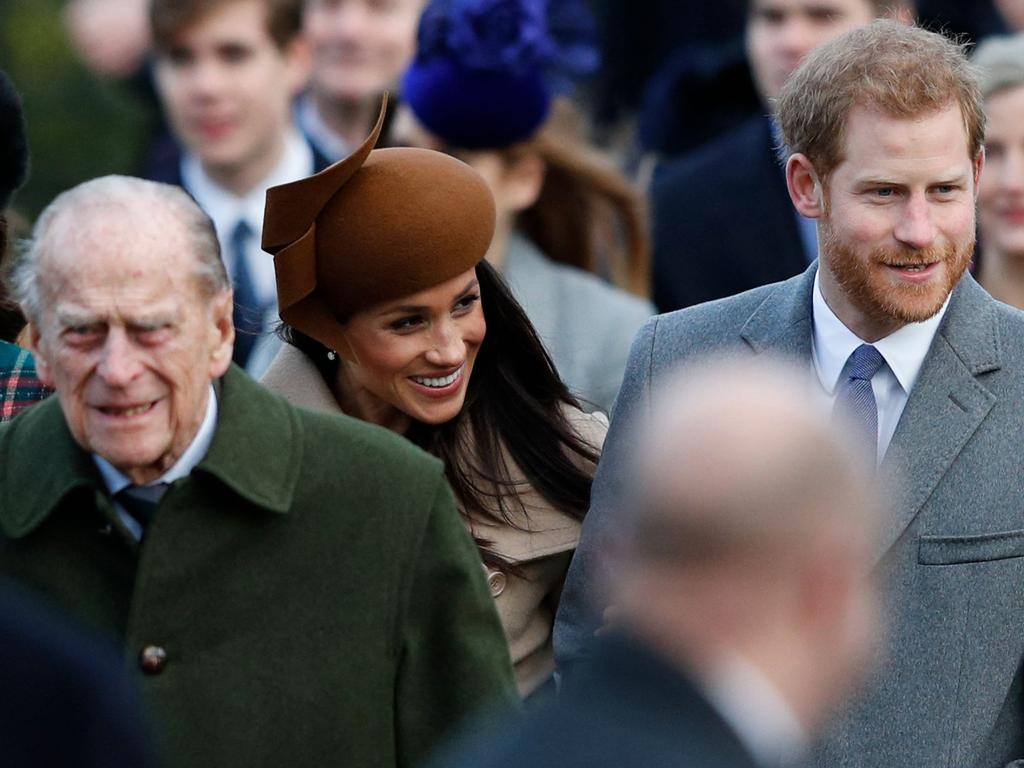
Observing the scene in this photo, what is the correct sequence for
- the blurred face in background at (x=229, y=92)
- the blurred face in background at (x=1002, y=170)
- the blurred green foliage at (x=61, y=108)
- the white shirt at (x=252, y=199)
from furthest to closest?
the blurred green foliage at (x=61, y=108), the blurred face in background at (x=229, y=92), the white shirt at (x=252, y=199), the blurred face in background at (x=1002, y=170)

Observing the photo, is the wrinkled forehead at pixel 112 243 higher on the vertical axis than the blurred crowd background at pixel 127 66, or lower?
higher

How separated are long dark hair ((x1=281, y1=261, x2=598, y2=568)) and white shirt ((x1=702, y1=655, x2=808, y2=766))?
78.8 inches

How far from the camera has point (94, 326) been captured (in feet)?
13.1

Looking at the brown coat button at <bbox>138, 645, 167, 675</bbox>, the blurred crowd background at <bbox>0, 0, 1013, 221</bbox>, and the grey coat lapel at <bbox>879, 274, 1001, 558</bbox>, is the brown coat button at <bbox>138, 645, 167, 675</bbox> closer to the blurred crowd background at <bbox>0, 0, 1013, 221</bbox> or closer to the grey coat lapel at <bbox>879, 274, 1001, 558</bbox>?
the grey coat lapel at <bbox>879, 274, 1001, 558</bbox>

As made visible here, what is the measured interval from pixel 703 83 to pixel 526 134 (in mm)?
1752

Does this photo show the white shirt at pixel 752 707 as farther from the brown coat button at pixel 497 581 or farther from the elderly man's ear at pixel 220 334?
the brown coat button at pixel 497 581

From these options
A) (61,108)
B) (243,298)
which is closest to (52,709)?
(243,298)

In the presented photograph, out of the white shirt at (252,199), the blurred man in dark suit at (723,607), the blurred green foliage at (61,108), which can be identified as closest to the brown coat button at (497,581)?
the blurred man in dark suit at (723,607)

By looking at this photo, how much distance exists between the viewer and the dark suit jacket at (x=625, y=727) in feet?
8.84

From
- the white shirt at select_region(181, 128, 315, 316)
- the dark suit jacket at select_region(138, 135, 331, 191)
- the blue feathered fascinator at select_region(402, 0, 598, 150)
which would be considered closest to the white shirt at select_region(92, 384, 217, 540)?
the blue feathered fascinator at select_region(402, 0, 598, 150)

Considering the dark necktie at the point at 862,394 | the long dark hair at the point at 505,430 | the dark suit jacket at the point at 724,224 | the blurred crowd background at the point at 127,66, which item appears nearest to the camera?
the dark necktie at the point at 862,394

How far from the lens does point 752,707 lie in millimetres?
2752

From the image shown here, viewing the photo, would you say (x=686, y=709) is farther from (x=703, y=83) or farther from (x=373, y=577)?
(x=703, y=83)

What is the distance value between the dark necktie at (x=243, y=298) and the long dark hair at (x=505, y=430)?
1.07 metres
